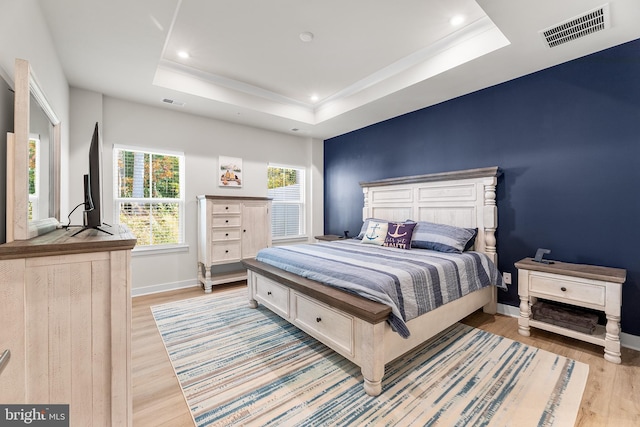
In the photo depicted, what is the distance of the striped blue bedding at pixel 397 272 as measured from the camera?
1930mm

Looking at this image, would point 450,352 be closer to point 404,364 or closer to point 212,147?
point 404,364

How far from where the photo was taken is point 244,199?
4.18 meters

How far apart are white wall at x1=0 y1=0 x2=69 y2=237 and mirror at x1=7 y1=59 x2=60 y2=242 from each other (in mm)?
106

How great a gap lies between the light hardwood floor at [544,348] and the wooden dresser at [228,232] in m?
1.19

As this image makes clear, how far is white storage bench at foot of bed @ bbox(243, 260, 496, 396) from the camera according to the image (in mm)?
1751

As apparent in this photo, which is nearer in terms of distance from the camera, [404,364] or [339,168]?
[404,364]

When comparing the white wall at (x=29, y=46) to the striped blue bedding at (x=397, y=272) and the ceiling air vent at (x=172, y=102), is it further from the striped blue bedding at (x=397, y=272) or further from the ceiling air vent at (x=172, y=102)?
the striped blue bedding at (x=397, y=272)

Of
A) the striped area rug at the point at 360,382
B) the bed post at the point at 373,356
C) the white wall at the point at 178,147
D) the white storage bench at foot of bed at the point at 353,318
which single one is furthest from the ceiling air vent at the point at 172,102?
the bed post at the point at 373,356

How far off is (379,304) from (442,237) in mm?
→ 1674

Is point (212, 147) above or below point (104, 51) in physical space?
below

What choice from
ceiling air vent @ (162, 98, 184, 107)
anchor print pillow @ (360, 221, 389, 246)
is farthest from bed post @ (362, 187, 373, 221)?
ceiling air vent @ (162, 98, 184, 107)

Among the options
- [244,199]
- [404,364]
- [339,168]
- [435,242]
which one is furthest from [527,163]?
[244,199]

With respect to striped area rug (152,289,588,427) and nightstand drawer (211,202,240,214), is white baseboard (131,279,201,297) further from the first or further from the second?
striped area rug (152,289,588,427)

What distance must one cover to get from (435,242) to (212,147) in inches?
137
